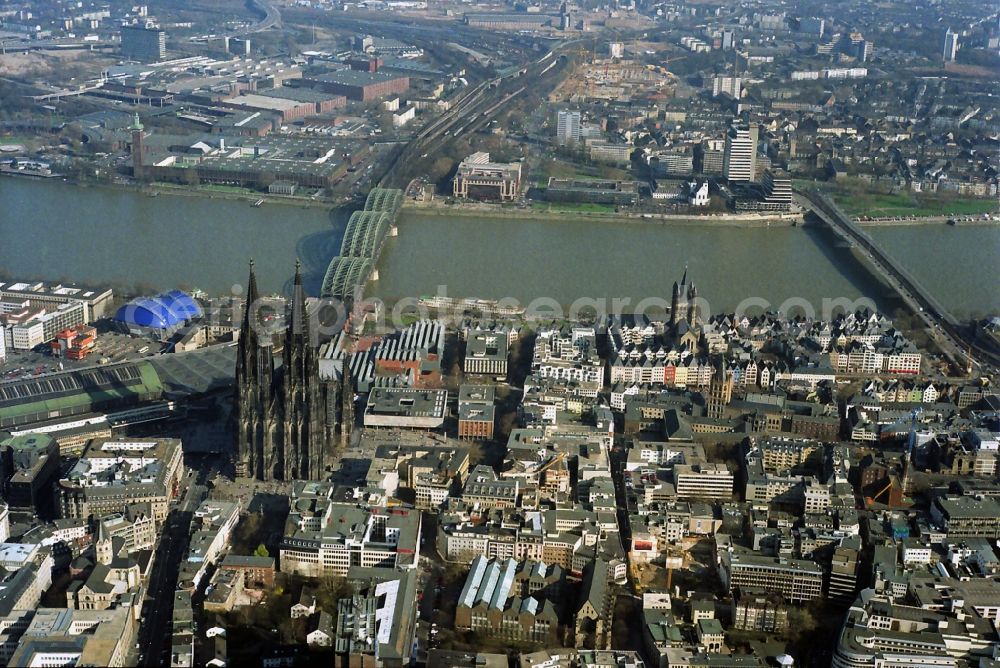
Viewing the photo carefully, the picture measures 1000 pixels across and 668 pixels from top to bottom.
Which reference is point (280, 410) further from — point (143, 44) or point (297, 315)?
point (143, 44)

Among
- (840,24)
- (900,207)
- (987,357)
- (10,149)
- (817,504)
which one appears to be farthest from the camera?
(840,24)

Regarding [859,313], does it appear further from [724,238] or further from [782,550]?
[782,550]

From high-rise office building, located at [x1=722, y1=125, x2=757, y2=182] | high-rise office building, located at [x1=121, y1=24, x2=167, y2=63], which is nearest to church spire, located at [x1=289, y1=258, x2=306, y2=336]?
high-rise office building, located at [x1=722, y1=125, x2=757, y2=182]

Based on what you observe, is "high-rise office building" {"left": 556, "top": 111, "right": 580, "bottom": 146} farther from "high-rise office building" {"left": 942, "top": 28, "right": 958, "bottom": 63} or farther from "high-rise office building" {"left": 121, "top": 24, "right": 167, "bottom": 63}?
"high-rise office building" {"left": 121, "top": 24, "right": 167, "bottom": 63}

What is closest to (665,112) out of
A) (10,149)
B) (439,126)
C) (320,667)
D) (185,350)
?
(439,126)

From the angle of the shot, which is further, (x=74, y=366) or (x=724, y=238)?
(x=724, y=238)
